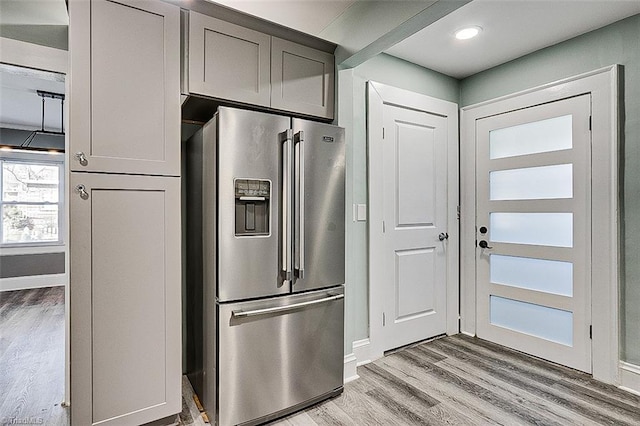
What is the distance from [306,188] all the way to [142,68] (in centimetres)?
108

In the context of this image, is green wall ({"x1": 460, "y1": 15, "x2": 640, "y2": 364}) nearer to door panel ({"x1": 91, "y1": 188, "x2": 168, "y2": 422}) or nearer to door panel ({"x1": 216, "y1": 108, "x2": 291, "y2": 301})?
door panel ({"x1": 216, "y1": 108, "x2": 291, "y2": 301})

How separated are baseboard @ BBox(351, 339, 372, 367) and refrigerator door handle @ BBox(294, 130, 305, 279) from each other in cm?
107

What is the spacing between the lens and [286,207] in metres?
1.95

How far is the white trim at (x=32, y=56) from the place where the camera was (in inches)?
70.5

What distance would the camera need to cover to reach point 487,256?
3186 mm

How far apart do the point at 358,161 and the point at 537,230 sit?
1.62m

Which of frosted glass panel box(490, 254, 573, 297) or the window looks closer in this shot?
frosted glass panel box(490, 254, 573, 297)

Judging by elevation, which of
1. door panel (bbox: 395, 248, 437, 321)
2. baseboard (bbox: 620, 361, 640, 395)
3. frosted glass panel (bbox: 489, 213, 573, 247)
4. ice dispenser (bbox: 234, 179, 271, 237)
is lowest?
baseboard (bbox: 620, 361, 640, 395)

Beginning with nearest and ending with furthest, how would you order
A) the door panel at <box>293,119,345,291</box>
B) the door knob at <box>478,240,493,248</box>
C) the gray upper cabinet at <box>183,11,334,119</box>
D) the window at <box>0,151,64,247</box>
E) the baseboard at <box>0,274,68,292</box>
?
1. the gray upper cabinet at <box>183,11,334,119</box>
2. the door panel at <box>293,119,345,291</box>
3. the door knob at <box>478,240,493,248</box>
4. the baseboard at <box>0,274,68,292</box>
5. the window at <box>0,151,64,247</box>

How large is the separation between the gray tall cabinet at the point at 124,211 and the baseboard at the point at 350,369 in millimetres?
1142

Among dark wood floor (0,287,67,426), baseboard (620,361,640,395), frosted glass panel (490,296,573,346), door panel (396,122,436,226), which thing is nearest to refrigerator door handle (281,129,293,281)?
door panel (396,122,436,226)

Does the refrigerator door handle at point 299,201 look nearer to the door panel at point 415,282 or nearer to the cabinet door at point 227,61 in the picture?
the cabinet door at point 227,61

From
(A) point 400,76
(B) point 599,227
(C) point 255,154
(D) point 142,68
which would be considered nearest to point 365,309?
(C) point 255,154

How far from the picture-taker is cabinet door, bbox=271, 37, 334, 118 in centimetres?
213
